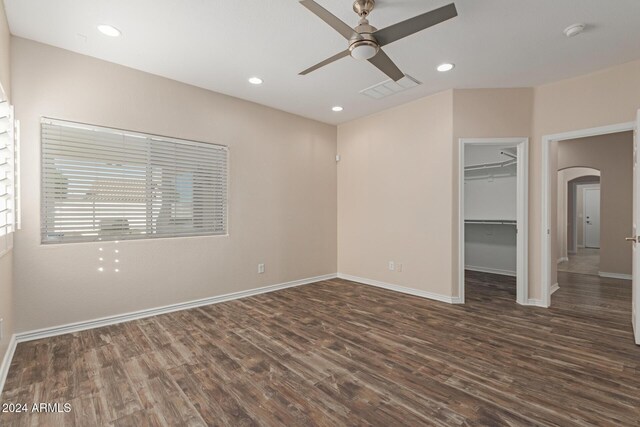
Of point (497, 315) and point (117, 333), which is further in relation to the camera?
point (497, 315)

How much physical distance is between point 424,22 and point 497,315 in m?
3.22

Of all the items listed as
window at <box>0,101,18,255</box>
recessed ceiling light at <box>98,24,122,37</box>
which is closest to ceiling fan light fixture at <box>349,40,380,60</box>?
recessed ceiling light at <box>98,24,122,37</box>

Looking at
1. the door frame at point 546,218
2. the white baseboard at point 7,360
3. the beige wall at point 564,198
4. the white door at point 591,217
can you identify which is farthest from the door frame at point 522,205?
the white door at point 591,217

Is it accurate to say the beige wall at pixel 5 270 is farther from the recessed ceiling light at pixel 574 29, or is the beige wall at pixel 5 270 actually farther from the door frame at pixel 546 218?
the door frame at pixel 546 218

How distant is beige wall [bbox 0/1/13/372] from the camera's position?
2.24 m

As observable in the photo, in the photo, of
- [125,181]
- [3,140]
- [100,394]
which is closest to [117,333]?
[100,394]

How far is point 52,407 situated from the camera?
1843 mm

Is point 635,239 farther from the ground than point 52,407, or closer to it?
farther from the ground

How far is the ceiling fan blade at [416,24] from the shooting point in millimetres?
1838

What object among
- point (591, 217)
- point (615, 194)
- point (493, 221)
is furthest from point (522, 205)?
point (591, 217)

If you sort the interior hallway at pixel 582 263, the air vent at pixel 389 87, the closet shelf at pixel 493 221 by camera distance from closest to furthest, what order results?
the air vent at pixel 389 87 < the closet shelf at pixel 493 221 < the interior hallway at pixel 582 263

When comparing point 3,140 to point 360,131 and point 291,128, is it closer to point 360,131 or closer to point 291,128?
point 291,128

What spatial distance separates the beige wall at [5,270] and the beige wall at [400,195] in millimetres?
4252

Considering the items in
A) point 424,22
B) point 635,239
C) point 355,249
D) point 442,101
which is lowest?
point 355,249
